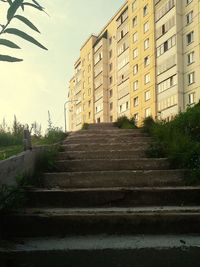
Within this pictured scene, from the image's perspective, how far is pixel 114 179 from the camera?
188 inches

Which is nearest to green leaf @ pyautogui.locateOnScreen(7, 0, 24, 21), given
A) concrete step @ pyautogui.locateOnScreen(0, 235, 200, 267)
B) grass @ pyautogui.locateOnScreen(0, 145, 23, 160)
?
concrete step @ pyautogui.locateOnScreen(0, 235, 200, 267)

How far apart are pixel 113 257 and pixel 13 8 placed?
2544 millimetres

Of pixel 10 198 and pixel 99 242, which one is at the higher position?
pixel 10 198

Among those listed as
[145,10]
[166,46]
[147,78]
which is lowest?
[147,78]

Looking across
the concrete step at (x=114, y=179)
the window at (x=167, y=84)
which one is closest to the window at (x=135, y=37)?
the window at (x=167, y=84)

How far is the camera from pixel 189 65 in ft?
108

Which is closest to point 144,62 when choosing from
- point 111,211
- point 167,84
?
point 167,84

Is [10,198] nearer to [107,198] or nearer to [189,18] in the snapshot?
[107,198]

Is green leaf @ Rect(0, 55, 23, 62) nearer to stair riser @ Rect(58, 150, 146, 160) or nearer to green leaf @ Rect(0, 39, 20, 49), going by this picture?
green leaf @ Rect(0, 39, 20, 49)

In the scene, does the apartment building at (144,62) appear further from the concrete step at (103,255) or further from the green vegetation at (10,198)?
the concrete step at (103,255)

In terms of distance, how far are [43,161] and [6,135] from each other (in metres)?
1.78

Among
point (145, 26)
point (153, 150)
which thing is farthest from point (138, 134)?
point (145, 26)

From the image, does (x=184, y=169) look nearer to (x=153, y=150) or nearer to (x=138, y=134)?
(x=153, y=150)

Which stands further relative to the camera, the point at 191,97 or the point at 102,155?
the point at 191,97
